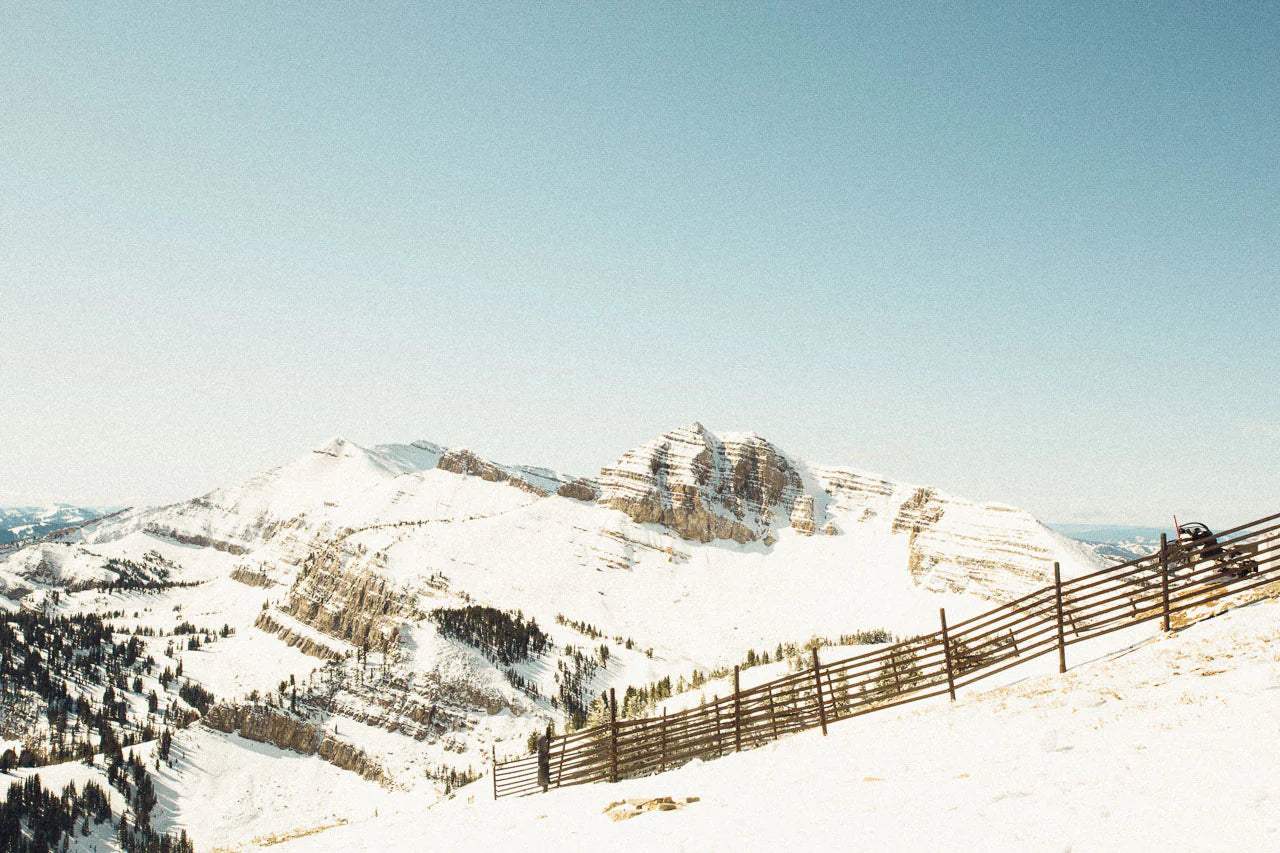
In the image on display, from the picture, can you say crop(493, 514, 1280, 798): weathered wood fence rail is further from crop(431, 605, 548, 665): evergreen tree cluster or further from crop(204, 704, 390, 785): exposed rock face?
crop(431, 605, 548, 665): evergreen tree cluster

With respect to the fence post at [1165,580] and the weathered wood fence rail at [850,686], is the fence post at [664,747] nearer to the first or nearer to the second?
the weathered wood fence rail at [850,686]

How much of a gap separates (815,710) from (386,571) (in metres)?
197

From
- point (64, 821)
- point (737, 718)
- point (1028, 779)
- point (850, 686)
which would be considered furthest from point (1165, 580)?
point (64, 821)

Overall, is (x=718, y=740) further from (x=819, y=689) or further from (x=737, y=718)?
(x=819, y=689)

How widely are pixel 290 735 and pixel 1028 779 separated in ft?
534

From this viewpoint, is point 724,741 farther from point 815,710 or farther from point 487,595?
point 487,595

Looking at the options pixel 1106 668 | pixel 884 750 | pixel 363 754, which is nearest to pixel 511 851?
pixel 884 750

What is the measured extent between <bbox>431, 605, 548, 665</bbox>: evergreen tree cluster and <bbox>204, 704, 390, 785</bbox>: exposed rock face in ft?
101

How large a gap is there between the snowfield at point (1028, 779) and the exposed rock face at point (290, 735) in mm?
136222

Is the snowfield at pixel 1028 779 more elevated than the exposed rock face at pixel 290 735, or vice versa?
the snowfield at pixel 1028 779

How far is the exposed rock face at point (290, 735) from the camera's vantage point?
131m

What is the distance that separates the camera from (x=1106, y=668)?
16.2m

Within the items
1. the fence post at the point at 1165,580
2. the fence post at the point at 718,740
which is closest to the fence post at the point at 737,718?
the fence post at the point at 718,740

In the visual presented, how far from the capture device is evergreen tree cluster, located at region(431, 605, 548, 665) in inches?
5891
